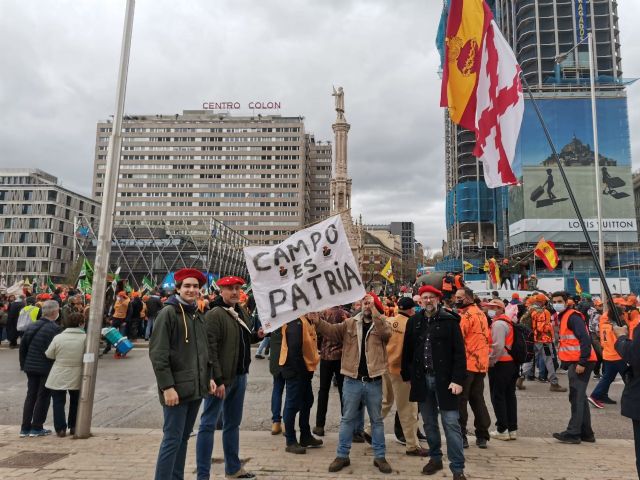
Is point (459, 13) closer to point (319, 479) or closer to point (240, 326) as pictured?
point (240, 326)

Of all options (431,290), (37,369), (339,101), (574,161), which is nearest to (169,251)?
(339,101)

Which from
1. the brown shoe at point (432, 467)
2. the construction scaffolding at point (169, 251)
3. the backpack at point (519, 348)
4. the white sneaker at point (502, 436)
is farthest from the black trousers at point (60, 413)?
the construction scaffolding at point (169, 251)

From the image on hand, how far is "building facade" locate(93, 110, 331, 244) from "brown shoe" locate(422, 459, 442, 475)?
10149 cm

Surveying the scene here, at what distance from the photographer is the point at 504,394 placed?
650 cm

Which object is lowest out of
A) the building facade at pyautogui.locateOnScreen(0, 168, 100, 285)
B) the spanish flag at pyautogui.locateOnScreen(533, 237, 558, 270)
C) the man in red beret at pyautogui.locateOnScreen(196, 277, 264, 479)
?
the man in red beret at pyautogui.locateOnScreen(196, 277, 264, 479)

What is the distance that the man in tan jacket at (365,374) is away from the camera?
198 inches

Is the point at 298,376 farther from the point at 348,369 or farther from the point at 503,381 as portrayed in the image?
→ the point at 503,381

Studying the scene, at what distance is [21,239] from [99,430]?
91452 mm

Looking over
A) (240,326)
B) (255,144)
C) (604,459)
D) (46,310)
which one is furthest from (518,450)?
(255,144)

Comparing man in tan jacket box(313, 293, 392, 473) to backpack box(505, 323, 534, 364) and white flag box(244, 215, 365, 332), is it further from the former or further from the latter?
backpack box(505, 323, 534, 364)

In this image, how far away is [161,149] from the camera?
110812 mm

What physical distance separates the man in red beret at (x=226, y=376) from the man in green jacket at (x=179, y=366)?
216 millimetres

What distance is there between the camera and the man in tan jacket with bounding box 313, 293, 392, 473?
198 inches

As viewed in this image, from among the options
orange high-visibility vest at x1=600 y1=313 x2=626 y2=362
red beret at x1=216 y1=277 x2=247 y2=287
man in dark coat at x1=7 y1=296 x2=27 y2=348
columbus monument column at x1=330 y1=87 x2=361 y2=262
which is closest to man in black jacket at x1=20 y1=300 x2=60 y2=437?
red beret at x1=216 y1=277 x2=247 y2=287
